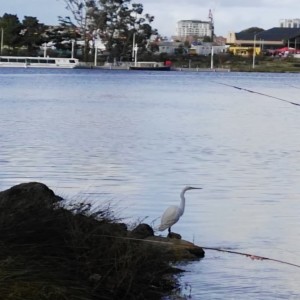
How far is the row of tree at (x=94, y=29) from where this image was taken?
14080cm

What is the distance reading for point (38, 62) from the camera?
138 m

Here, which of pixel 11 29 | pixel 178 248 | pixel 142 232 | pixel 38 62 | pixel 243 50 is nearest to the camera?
pixel 142 232

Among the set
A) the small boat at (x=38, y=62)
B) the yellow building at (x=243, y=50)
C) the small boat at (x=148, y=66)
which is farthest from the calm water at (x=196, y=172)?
the yellow building at (x=243, y=50)

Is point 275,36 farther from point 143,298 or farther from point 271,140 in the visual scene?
point 143,298

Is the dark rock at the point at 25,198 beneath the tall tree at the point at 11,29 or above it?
beneath

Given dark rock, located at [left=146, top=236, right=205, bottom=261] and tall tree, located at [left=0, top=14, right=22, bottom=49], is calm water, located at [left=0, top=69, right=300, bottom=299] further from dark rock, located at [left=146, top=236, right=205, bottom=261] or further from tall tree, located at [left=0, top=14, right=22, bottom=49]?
tall tree, located at [left=0, top=14, right=22, bottom=49]

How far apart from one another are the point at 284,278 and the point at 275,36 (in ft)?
525

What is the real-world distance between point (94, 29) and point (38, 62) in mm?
9247

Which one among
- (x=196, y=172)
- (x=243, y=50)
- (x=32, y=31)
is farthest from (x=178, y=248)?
(x=243, y=50)

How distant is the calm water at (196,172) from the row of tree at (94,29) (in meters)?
86.7

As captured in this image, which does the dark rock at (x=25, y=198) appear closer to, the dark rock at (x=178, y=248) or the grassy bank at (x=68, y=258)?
the grassy bank at (x=68, y=258)

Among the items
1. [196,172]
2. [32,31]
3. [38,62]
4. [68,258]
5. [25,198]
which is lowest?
[196,172]

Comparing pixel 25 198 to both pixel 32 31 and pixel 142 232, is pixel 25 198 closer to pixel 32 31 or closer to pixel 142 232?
pixel 142 232

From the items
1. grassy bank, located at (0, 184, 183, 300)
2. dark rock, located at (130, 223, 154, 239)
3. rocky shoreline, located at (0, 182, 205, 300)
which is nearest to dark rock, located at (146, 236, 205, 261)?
dark rock, located at (130, 223, 154, 239)
